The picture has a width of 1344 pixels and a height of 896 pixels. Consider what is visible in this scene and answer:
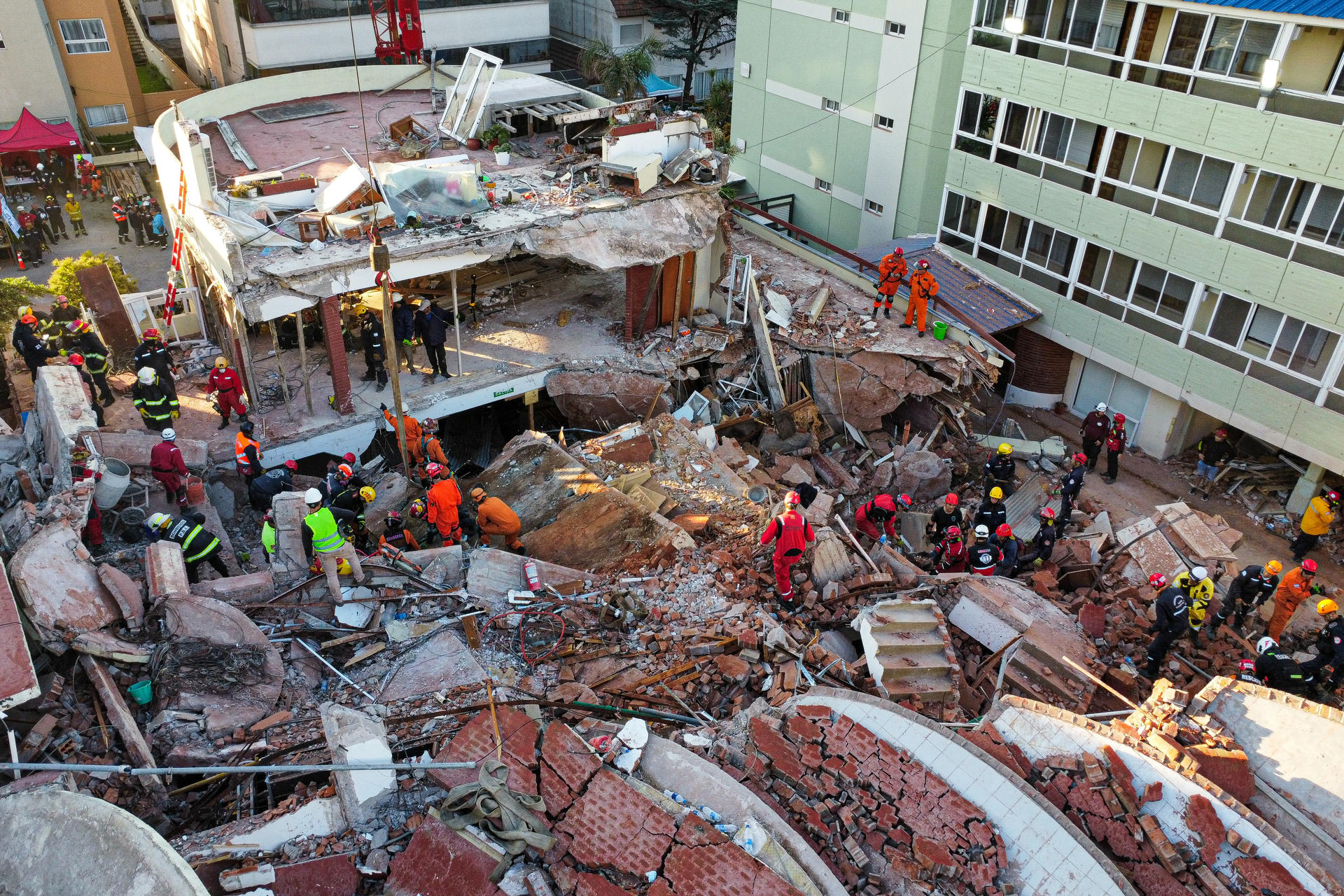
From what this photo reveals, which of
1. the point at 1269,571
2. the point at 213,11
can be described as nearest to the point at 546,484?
the point at 1269,571

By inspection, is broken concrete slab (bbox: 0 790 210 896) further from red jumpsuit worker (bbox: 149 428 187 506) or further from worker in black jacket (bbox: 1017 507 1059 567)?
worker in black jacket (bbox: 1017 507 1059 567)

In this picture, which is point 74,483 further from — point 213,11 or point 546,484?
point 213,11

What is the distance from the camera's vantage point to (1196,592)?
35.8ft

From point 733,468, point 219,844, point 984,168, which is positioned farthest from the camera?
point 984,168

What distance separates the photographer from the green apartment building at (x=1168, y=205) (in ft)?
47.0

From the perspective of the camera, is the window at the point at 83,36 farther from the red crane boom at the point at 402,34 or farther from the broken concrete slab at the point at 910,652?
the broken concrete slab at the point at 910,652

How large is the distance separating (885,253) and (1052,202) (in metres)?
3.45

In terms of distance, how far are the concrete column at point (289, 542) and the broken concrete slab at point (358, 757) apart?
2923 millimetres

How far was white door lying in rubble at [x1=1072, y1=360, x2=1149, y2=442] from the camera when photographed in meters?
18.4

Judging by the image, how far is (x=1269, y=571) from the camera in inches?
462

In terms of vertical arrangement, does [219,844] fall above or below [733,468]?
above

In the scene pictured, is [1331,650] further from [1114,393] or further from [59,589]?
[59,589]

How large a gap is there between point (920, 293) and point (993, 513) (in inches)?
208

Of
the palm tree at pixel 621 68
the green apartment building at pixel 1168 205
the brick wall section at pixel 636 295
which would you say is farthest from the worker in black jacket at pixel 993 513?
the palm tree at pixel 621 68
